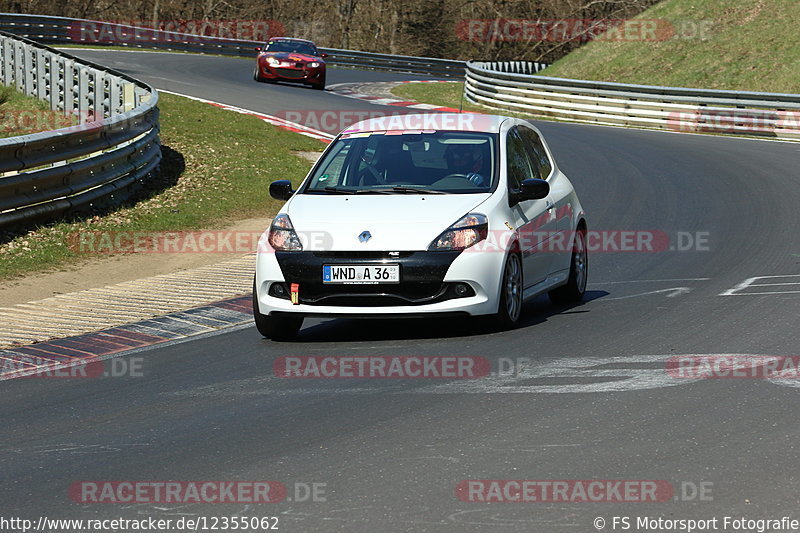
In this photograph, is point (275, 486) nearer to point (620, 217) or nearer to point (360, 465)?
point (360, 465)

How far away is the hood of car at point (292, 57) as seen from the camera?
123ft

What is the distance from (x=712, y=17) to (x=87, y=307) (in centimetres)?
3791

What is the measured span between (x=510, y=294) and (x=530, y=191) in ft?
2.74

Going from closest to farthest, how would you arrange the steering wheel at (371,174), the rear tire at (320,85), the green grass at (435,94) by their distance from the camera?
1. the steering wheel at (371,174)
2. the green grass at (435,94)
3. the rear tire at (320,85)

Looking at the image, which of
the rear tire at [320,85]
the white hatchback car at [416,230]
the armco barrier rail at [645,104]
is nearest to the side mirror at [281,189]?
the white hatchback car at [416,230]

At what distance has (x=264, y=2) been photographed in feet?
236

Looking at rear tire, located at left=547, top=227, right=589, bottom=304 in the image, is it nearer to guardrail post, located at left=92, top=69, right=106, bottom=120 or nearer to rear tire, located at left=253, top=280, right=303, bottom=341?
rear tire, located at left=253, top=280, right=303, bottom=341

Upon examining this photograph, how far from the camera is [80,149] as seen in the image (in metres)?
15.6

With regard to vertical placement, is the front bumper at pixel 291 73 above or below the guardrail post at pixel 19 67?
below

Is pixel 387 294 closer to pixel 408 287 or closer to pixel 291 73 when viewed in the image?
pixel 408 287

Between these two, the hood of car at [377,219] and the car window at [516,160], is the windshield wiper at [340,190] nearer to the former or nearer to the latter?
the hood of car at [377,219]

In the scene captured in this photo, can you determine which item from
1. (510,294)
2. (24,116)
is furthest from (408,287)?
(24,116)

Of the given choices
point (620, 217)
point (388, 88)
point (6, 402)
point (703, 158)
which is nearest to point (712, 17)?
point (388, 88)

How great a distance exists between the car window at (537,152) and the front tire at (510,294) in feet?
4.91
